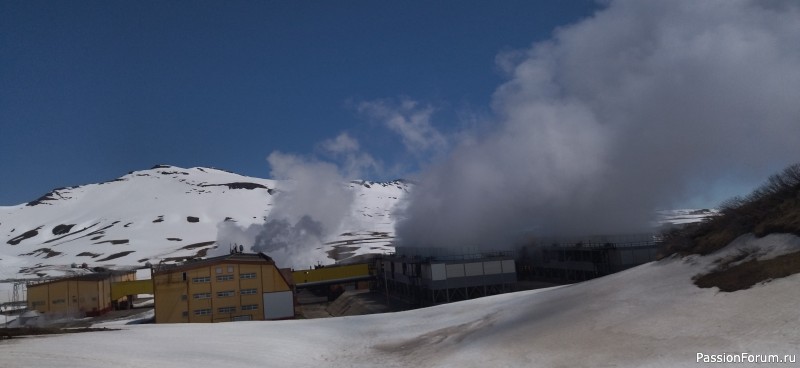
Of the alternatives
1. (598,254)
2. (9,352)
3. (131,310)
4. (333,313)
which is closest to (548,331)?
(9,352)

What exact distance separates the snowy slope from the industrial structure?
1218 inches

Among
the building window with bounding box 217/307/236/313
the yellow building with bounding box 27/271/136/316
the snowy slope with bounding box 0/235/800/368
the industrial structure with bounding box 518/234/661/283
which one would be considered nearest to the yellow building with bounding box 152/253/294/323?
the building window with bounding box 217/307/236/313

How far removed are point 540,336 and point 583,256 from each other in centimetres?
4943

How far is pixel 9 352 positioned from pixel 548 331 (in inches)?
640

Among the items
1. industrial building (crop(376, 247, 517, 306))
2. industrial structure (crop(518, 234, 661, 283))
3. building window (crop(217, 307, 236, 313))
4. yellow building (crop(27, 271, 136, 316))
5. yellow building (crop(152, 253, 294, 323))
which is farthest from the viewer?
yellow building (crop(27, 271, 136, 316))

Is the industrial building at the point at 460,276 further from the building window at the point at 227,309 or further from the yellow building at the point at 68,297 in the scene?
the yellow building at the point at 68,297

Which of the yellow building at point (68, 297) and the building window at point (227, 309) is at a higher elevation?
the yellow building at point (68, 297)

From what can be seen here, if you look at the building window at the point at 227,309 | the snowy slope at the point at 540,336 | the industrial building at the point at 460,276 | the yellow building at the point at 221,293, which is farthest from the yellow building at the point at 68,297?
the snowy slope at the point at 540,336

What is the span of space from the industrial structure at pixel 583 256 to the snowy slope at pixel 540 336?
1218 inches

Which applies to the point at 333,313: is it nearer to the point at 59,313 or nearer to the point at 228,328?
the point at 59,313

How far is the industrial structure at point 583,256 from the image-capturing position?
186ft

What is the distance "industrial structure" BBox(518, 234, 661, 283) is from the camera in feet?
186

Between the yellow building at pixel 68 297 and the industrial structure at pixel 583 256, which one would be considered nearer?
the industrial structure at pixel 583 256

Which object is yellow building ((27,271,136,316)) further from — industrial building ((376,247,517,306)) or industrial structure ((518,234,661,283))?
industrial structure ((518,234,661,283))
